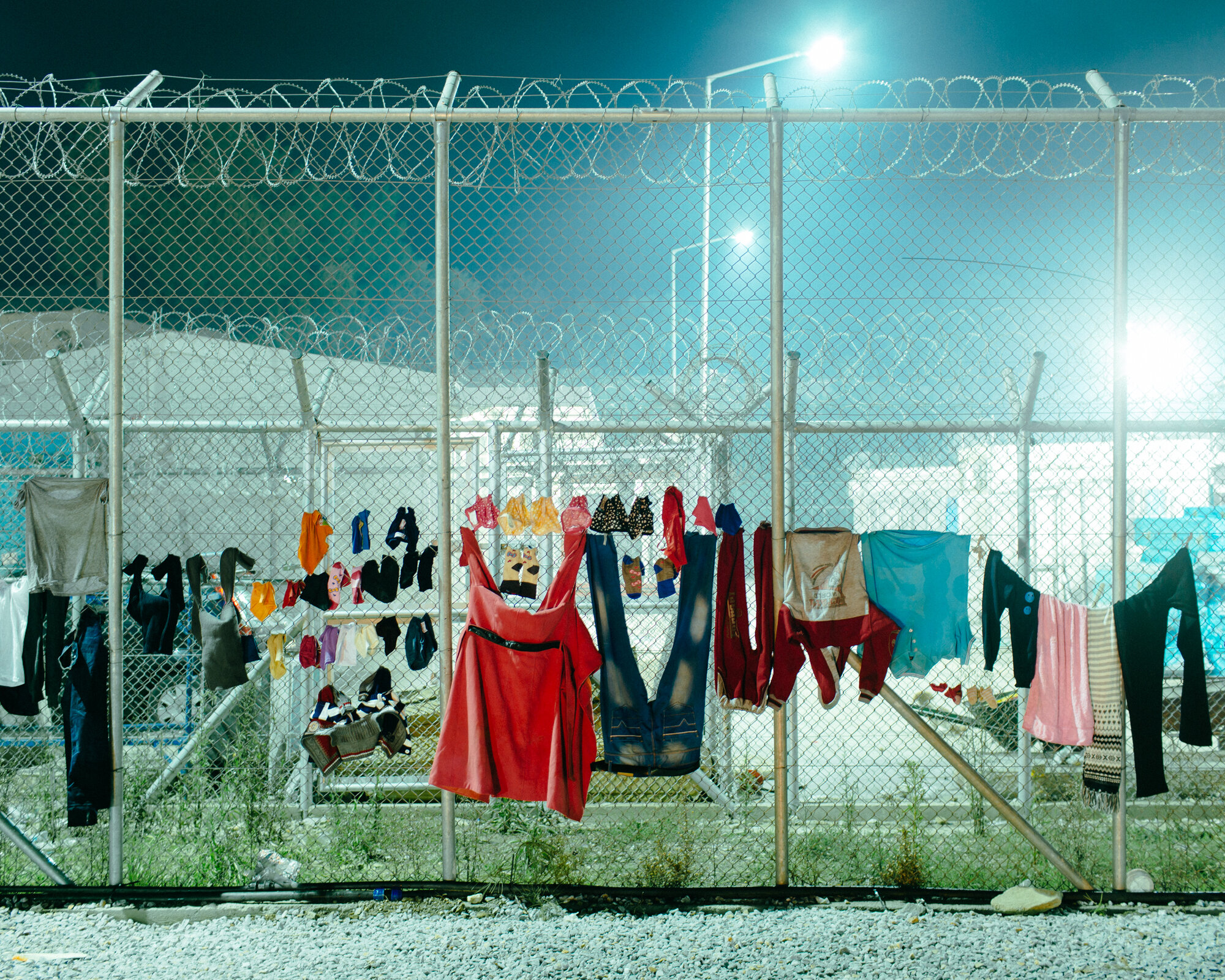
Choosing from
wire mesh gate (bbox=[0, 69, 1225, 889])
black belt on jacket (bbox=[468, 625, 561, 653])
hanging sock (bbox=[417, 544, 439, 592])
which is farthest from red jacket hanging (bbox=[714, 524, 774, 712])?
hanging sock (bbox=[417, 544, 439, 592])

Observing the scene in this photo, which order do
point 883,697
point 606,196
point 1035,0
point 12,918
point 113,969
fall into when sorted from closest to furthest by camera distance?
point 113,969 < point 12,918 < point 883,697 < point 606,196 < point 1035,0

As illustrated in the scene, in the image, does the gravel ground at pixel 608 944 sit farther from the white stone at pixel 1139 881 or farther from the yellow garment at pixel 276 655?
the yellow garment at pixel 276 655

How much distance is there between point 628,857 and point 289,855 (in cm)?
161

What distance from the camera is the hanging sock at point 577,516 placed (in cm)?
352

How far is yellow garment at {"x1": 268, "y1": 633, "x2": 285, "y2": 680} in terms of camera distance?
12.7 feet

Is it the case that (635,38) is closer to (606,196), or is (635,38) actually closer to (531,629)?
(606,196)

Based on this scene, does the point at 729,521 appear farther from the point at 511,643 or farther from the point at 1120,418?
the point at 1120,418

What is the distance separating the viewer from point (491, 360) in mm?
4262

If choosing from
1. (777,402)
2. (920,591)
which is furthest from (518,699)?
(920,591)

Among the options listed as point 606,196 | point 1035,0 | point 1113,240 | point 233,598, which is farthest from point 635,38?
point 233,598

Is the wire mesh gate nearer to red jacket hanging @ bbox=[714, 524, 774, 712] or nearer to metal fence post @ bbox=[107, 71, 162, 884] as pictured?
metal fence post @ bbox=[107, 71, 162, 884]

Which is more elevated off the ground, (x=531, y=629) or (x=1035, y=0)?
(x=1035, y=0)

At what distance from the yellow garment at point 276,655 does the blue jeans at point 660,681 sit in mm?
1563

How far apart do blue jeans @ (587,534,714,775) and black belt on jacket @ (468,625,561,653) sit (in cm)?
24
